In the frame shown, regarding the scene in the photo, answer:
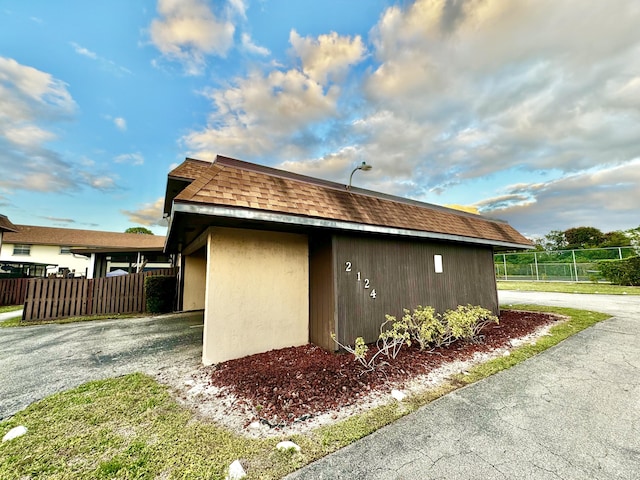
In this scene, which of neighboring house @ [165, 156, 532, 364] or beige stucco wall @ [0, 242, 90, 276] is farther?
beige stucco wall @ [0, 242, 90, 276]

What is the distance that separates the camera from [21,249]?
848 inches

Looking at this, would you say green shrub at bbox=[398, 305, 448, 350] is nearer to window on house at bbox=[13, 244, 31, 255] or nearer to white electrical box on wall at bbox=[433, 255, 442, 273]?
white electrical box on wall at bbox=[433, 255, 442, 273]

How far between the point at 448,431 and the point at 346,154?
40.5 ft

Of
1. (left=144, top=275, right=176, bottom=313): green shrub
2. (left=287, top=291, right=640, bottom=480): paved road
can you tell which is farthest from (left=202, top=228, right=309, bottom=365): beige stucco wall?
(left=144, top=275, right=176, bottom=313): green shrub

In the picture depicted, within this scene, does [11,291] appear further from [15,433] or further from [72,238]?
[15,433]

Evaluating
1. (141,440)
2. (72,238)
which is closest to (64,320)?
(141,440)

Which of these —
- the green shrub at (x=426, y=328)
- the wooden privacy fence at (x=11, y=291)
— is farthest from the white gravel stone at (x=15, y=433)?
the wooden privacy fence at (x=11, y=291)

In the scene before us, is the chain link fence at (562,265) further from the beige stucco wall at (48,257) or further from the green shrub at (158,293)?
the beige stucco wall at (48,257)

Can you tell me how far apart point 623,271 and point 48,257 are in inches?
1712

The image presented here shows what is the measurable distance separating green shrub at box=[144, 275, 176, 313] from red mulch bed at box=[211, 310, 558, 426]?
23.2 ft

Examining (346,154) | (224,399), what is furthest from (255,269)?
(346,154)

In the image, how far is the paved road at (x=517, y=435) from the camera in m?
1.88

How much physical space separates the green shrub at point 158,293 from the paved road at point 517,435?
9.63 meters

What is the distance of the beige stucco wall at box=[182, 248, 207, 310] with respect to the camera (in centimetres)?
941
